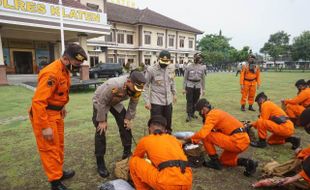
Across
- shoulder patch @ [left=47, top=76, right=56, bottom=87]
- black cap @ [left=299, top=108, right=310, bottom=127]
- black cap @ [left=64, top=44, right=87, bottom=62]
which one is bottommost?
black cap @ [left=299, top=108, right=310, bottom=127]

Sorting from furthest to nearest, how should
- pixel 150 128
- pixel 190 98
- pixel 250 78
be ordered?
pixel 250 78 → pixel 190 98 → pixel 150 128

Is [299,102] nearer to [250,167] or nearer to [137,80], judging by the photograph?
[250,167]

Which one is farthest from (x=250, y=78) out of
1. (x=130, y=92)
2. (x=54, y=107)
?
(x=54, y=107)

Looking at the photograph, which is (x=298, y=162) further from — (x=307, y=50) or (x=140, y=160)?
(x=307, y=50)

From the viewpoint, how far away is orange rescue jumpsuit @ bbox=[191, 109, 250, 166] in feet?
10.3

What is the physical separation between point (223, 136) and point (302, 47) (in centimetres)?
4627

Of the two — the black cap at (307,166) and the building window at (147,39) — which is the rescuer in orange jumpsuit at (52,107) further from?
the building window at (147,39)

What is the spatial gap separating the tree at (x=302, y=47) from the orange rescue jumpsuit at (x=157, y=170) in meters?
47.2

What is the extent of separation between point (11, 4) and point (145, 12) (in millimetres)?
23120

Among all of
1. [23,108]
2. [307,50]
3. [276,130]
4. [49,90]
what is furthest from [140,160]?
[307,50]

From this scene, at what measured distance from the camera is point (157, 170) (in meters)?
2.30

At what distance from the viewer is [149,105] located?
14.5ft

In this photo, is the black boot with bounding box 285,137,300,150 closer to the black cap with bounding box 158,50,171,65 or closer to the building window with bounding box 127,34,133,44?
the black cap with bounding box 158,50,171,65

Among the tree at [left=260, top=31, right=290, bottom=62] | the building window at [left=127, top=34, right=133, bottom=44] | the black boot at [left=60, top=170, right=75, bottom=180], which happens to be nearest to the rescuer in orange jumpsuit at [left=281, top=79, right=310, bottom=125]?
the black boot at [left=60, top=170, right=75, bottom=180]
